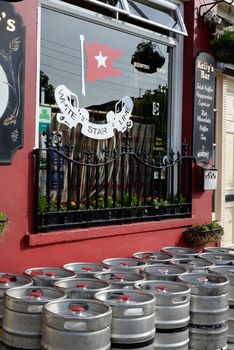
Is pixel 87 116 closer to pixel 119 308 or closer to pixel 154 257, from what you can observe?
pixel 154 257

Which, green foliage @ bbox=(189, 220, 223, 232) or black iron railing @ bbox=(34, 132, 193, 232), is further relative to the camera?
green foliage @ bbox=(189, 220, 223, 232)

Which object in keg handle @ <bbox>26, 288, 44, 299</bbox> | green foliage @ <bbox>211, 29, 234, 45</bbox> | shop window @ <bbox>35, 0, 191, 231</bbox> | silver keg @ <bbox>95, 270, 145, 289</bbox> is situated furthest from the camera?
green foliage @ <bbox>211, 29, 234, 45</bbox>

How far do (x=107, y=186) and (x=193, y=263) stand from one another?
4.32ft

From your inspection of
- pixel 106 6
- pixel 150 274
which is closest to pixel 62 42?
pixel 106 6

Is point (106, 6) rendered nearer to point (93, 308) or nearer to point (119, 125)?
point (119, 125)

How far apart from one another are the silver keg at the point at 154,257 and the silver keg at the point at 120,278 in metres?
0.57

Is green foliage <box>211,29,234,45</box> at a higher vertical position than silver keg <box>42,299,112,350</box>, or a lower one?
higher

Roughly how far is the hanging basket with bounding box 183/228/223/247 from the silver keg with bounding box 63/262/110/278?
206cm

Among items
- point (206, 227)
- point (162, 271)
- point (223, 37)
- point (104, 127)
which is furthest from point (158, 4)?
point (162, 271)

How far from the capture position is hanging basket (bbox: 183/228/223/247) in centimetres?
638

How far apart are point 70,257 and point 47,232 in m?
0.37

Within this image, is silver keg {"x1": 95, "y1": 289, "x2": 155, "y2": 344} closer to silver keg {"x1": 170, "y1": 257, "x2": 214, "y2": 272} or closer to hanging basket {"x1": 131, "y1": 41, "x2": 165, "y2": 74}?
silver keg {"x1": 170, "y1": 257, "x2": 214, "y2": 272}

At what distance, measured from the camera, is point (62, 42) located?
220 inches

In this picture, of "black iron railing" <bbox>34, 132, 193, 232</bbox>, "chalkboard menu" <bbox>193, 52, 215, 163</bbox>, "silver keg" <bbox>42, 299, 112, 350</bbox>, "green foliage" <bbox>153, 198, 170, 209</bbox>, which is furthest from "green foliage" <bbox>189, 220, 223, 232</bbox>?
"silver keg" <bbox>42, 299, 112, 350</bbox>
